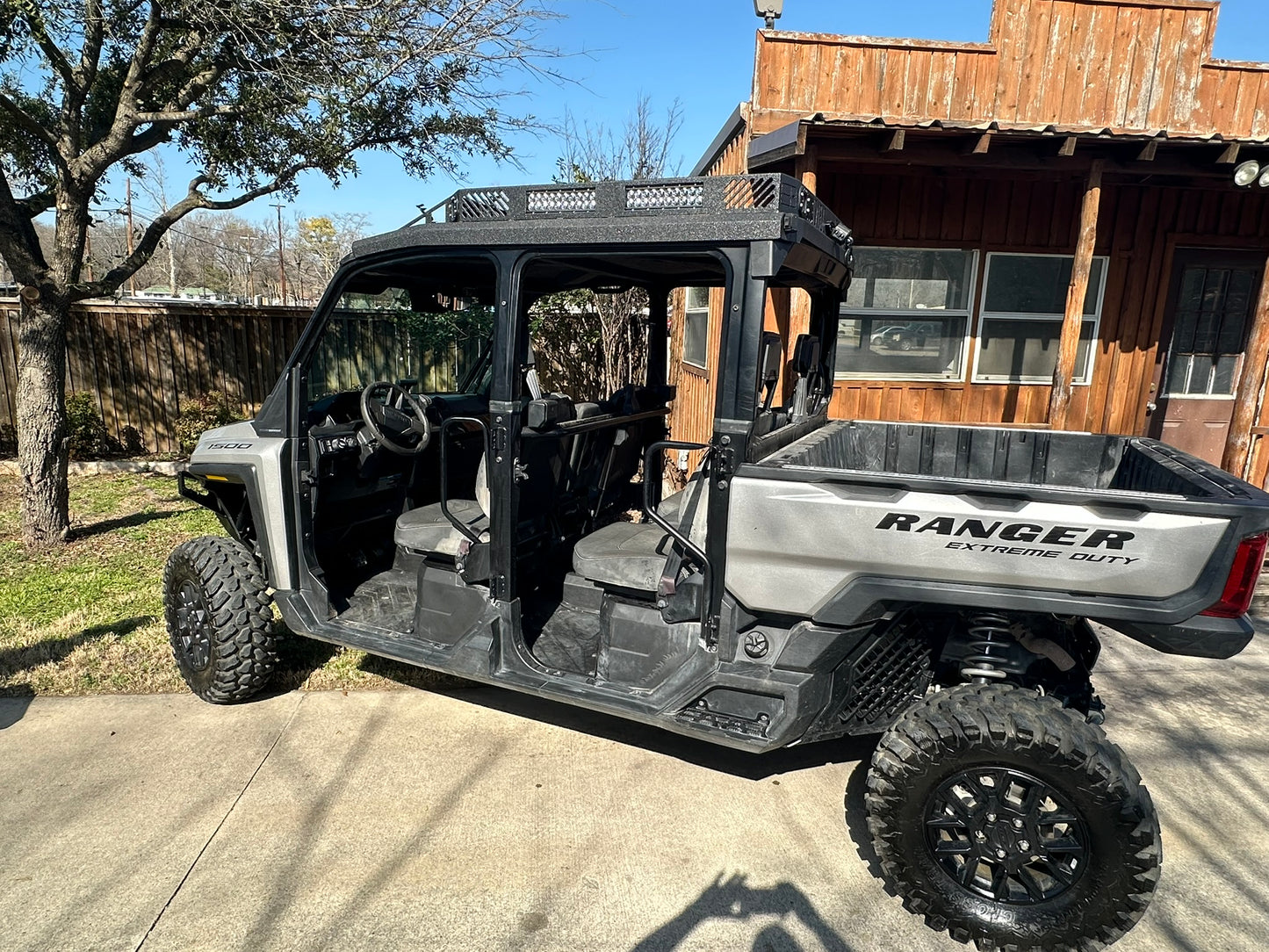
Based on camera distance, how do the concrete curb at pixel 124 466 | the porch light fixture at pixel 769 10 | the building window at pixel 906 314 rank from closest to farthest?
the porch light fixture at pixel 769 10 → the building window at pixel 906 314 → the concrete curb at pixel 124 466

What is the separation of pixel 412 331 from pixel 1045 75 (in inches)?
227

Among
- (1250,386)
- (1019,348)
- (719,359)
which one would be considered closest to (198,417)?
(719,359)

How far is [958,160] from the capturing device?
5801 mm

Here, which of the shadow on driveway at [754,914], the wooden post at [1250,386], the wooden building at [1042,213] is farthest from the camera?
the wooden post at [1250,386]

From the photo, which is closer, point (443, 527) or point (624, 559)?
point (624, 559)

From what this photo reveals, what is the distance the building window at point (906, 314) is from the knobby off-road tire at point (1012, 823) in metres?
5.12

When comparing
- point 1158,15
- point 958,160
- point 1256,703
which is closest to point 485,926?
point 1256,703

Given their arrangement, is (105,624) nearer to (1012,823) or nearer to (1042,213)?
(1012,823)

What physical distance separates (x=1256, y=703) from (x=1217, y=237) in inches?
210

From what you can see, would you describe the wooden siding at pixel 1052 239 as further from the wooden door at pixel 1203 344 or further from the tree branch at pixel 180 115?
the tree branch at pixel 180 115

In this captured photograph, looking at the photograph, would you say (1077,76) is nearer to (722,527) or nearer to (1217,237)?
(1217,237)

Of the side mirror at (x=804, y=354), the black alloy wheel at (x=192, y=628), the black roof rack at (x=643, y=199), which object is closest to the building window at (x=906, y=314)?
the side mirror at (x=804, y=354)

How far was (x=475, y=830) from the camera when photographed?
9.65 feet

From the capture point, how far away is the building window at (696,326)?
8.04 metres
